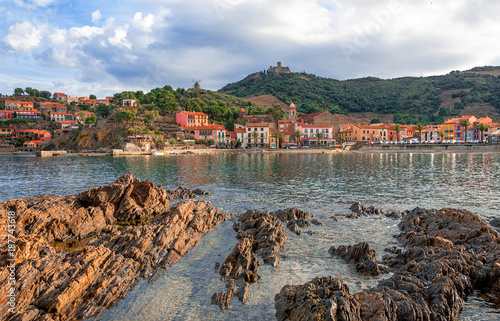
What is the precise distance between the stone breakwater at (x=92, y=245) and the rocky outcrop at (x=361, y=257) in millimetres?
7164

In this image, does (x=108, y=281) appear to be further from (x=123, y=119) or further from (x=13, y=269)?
(x=123, y=119)

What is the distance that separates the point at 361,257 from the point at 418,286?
3.20 meters

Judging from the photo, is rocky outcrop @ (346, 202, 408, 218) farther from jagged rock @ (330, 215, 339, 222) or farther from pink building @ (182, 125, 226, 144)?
pink building @ (182, 125, 226, 144)

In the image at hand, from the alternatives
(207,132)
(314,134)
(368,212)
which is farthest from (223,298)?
(314,134)

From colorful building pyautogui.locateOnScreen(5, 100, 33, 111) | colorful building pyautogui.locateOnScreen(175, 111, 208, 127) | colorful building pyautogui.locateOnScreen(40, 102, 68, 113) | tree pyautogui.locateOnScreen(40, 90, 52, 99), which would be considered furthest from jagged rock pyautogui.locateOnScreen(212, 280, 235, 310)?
tree pyautogui.locateOnScreen(40, 90, 52, 99)

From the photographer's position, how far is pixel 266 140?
113375 millimetres

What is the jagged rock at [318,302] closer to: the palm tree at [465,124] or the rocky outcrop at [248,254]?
the rocky outcrop at [248,254]

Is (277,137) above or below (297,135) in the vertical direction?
below

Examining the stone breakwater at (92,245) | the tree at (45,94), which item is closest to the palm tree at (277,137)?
the stone breakwater at (92,245)

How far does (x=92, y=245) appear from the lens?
13.3 metres

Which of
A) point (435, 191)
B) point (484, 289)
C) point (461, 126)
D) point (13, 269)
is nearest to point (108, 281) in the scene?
point (13, 269)

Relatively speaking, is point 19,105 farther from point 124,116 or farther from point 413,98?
point 413,98

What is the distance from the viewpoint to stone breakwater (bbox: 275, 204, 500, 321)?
7.82 meters

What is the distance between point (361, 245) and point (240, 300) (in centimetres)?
614
